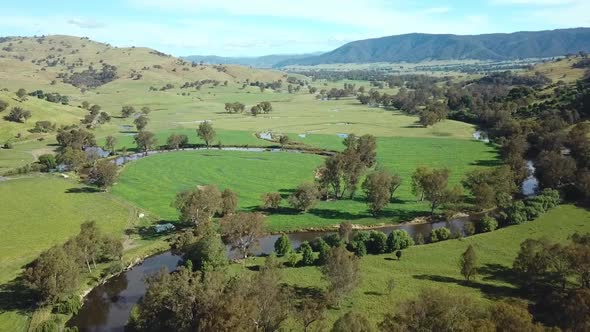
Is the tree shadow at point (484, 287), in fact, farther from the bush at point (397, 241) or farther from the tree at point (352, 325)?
the tree at point (352, 325)

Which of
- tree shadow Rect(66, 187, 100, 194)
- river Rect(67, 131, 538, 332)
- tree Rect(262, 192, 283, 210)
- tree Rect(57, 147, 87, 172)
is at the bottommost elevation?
river Rect(67, 131, 538, 332)

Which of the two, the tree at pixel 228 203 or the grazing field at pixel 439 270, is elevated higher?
the tree at pixel 228 203

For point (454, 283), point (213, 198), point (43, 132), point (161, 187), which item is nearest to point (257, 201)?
point (213, 198)

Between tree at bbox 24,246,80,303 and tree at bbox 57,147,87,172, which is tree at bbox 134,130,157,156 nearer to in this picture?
tree at bbox 57,147,87,172

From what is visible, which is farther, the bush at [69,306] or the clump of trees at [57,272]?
the bush at [69,306]

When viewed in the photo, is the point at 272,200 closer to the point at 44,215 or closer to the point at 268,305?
the point at 44,215

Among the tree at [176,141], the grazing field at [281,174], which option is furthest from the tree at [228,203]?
the tree at [176,141]

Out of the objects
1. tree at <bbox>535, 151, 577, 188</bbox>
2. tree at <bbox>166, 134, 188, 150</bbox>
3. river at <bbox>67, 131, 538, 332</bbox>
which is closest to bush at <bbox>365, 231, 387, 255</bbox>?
river at <bbox>67, 131, 538, 332</bbox>
